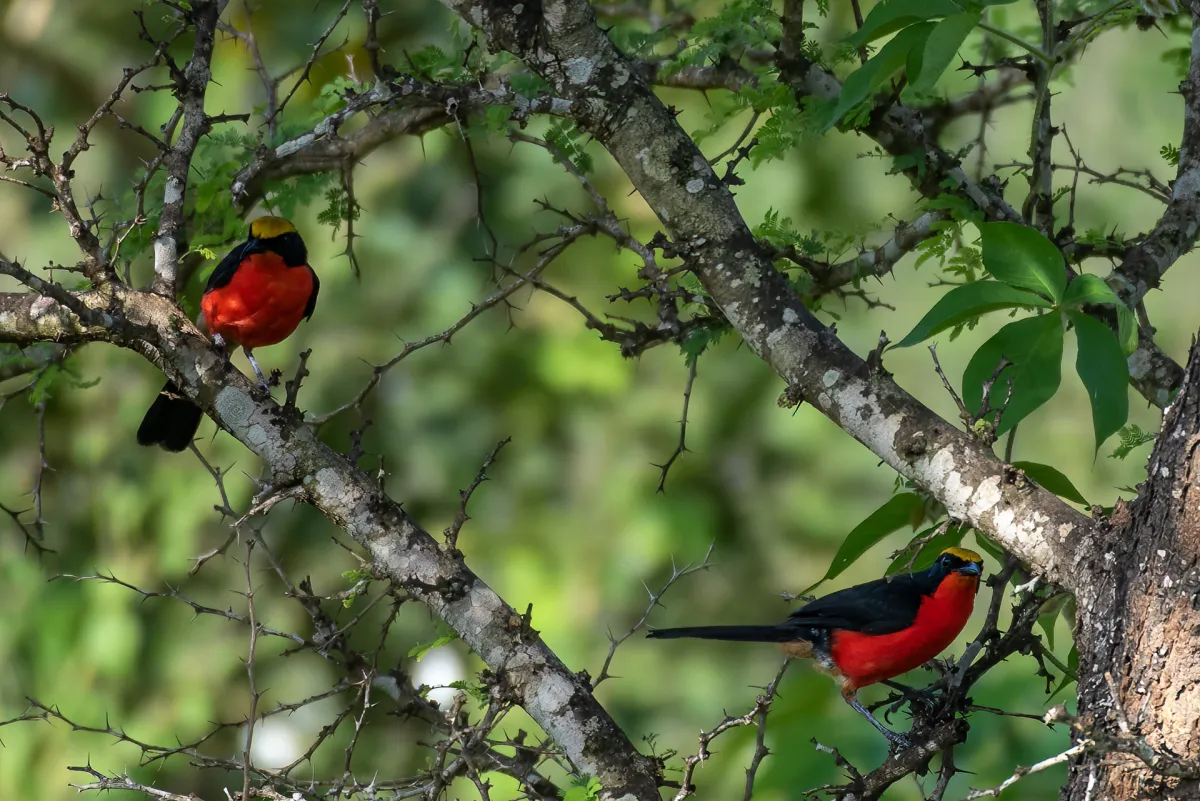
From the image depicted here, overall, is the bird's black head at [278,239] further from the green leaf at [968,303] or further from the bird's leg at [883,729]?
the green leaf at [968,303]

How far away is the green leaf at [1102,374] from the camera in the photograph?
7.14 feet

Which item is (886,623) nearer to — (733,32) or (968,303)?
(968,303)

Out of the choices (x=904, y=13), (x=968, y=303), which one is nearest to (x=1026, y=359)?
(x=968, y=303)

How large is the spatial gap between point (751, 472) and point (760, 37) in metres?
3.53

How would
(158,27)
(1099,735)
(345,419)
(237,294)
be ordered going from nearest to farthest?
(1099,735), (237,294), (345,419), (158,27)

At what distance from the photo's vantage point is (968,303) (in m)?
2.25

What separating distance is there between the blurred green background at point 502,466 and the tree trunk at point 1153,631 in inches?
160

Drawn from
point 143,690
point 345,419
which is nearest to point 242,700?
point 143,690

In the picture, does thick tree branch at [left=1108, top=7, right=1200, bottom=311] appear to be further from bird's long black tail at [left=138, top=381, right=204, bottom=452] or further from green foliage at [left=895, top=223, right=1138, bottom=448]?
bird's long black tail at [left=138, top=381, right=204, bottom=452]

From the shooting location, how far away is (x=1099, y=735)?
67.1 inches

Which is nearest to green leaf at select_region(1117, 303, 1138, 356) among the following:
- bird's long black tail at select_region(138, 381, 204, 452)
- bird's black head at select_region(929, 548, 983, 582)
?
bird's black head at select_region(929, 548, 983, 582)

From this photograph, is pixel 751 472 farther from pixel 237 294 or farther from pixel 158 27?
pixel 158 27

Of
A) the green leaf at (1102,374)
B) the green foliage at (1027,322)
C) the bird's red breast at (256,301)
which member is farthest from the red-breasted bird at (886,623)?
the bird's red breast at (256,301)

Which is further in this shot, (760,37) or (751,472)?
(751,472)
